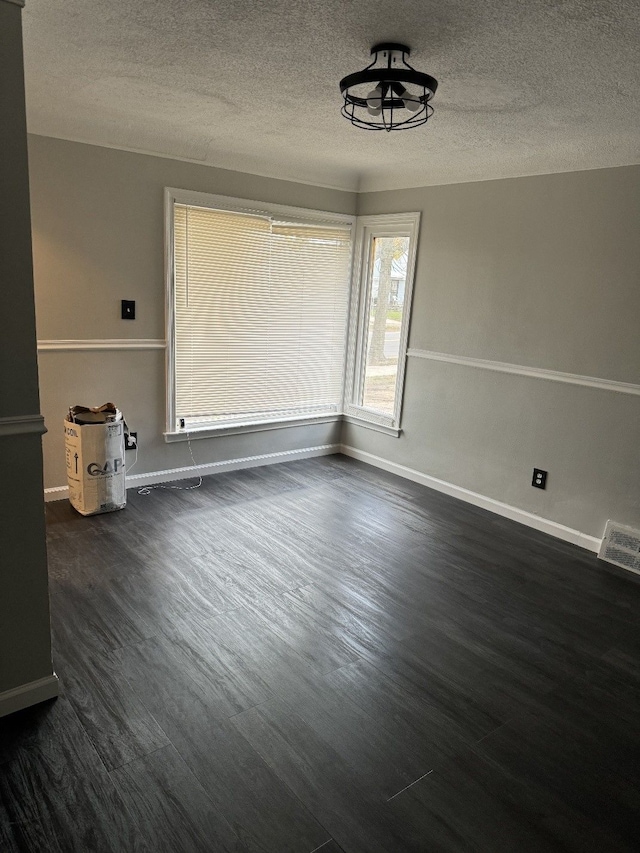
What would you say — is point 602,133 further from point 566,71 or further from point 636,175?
point 566,71

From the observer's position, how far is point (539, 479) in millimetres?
3857

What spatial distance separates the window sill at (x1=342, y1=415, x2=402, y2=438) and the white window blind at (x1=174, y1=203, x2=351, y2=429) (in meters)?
0.17

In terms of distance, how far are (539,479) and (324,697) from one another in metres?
2.27

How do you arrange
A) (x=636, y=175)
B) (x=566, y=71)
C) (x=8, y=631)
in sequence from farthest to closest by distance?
(x=636, y=175) < (x=566, y=71) < (x=8, y=631)

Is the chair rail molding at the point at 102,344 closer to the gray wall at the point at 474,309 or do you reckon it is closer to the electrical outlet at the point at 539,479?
the gray wall at the point at 474,309

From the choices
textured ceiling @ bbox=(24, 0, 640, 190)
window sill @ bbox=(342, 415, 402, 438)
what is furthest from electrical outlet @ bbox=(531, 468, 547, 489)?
textured ceiling @ bbox=(24, 0, 640, 190)

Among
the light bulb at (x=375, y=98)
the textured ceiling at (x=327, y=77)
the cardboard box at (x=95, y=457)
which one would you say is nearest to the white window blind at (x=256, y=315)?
the textured ceiling at (x=327, y=77)

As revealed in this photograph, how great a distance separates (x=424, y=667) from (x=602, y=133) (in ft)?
8.90

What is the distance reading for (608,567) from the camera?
3453 mm

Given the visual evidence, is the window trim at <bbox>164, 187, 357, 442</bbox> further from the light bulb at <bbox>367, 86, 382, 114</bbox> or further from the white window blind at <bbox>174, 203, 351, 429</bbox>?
the light bulb at <bbox>367, 86, 382, 114</bbox>

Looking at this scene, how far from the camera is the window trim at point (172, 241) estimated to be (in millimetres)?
3980

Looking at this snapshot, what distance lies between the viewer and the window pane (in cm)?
472

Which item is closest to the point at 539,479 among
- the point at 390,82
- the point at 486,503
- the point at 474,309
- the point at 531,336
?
the point at 486,503

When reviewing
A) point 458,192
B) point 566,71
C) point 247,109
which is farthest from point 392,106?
point 458,192
